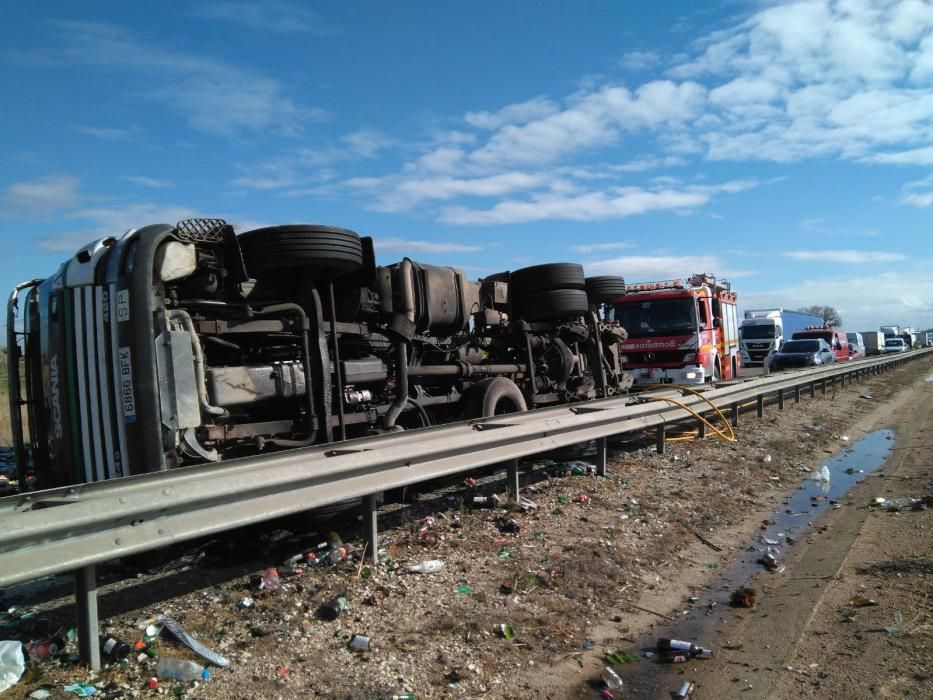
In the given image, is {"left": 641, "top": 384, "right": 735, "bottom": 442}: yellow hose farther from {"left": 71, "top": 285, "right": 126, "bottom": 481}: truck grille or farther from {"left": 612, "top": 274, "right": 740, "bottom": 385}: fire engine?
{"left": 71, "top": 285, "right": 126, "bottom": 481}: truck grille

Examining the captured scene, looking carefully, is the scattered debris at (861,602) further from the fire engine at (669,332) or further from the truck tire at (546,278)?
the fire engine at (669,332)

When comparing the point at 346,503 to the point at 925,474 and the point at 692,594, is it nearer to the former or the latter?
the point at 692,594

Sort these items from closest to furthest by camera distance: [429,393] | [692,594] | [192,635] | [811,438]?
1. [192,635]
2. [692,594]
3. [429,393]
4. [811,438]

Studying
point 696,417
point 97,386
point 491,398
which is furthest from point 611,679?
point 696,417

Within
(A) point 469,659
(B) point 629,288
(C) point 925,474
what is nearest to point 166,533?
(A) point 469,659

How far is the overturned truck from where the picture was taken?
4.43 metres

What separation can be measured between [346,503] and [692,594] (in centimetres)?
240

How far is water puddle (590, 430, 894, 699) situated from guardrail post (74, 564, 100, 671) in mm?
2345

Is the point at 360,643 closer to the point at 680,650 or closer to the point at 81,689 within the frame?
the point at 81,689

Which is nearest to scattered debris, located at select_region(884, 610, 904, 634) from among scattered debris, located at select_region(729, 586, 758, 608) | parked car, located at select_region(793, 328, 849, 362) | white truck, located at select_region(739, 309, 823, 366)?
scattered debris, located at select_region(729, 586, 758, 608)

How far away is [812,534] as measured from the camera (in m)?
5.81

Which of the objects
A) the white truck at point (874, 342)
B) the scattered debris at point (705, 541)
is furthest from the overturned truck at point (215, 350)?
the white truck at point (874, 342)

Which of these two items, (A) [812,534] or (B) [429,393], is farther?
(B) [429,393]

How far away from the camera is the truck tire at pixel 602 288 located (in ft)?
34.6
